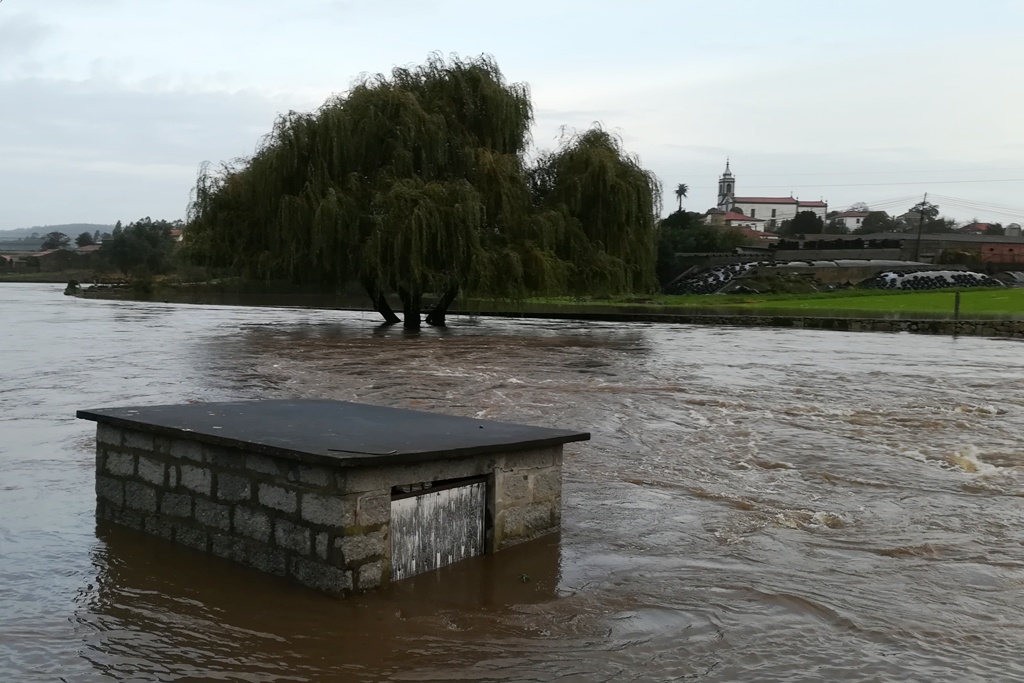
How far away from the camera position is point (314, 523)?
18.0 feet

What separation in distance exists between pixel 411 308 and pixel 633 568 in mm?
25379

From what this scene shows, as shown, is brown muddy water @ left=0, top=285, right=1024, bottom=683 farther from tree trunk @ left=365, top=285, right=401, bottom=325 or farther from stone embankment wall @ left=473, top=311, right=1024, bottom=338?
stone embankment wall @ left=473, top=311, right=1024, bottom=338

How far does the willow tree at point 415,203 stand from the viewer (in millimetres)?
27953

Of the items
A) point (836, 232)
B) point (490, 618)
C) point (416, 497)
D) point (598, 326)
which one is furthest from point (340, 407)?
point (836, 232)

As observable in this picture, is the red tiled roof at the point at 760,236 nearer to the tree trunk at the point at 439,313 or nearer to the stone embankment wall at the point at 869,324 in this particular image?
the stone embankment wall at the point at 869,324

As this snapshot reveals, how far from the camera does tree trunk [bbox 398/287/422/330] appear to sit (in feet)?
100

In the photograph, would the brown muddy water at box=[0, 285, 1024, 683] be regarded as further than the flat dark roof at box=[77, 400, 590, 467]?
No

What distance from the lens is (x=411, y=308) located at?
31.3 m

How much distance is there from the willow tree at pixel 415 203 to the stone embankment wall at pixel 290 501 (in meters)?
20.8

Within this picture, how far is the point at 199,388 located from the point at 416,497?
34.9ft

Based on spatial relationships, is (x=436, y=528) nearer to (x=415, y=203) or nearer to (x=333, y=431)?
(x=333, y=431)

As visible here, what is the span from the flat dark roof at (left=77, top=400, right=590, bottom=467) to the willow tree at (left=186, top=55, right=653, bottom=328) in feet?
65.7

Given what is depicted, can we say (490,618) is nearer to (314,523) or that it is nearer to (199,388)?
(314,523)

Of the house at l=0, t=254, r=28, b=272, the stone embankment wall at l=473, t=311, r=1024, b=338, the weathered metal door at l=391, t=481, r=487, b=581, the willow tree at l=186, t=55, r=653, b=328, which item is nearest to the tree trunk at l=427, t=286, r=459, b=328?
the willow tree at l=186, t=55, r=653, b=328
